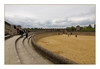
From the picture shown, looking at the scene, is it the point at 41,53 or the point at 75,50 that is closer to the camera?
the point at 41,53

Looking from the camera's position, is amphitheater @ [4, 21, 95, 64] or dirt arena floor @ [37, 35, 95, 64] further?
dirt arena floor @ [37, 35, 95, 64]

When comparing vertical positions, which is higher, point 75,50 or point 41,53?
point 41,53

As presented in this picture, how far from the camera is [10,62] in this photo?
16.3 feet

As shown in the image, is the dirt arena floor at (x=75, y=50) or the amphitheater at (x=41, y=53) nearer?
the amphitheater at (x=41, y=53)
